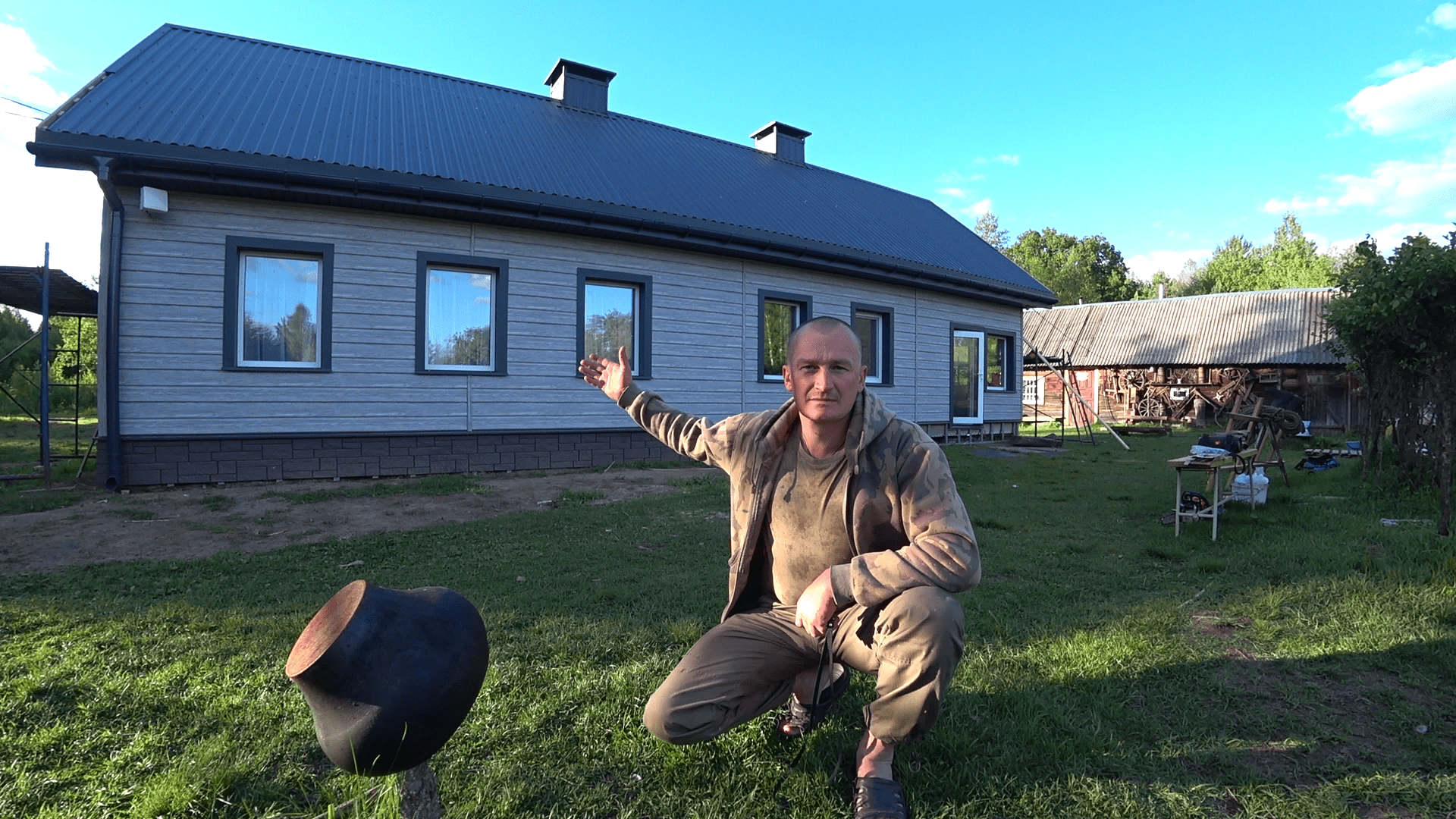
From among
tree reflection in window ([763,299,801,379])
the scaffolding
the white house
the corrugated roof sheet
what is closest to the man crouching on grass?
the white house

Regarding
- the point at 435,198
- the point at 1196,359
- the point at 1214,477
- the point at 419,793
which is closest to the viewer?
the point at 419,793

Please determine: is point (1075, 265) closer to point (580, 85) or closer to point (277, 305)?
point (580, 85)

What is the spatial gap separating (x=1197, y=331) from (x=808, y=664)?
1265 inches

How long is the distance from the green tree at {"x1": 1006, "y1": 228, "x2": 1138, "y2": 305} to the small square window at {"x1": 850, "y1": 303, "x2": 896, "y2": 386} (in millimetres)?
42886

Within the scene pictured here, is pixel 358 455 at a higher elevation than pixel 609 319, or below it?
below

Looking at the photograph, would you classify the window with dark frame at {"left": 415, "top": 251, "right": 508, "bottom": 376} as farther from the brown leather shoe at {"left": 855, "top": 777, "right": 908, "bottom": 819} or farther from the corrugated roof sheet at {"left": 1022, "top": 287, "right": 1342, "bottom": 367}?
the corrugated roof sheet at {"left": 1022, "top": 287, "right": 1342, "bottom": 367}

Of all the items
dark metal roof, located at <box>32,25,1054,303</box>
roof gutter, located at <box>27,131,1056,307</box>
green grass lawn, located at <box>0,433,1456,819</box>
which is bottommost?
green grass lawn, located at <box>0,433,1456,819</box>

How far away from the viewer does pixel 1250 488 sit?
6.92 m

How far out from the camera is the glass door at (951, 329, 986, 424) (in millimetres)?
15680

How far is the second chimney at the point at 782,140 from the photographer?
57.5ft

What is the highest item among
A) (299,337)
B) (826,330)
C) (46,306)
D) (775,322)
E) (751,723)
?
(775,322)

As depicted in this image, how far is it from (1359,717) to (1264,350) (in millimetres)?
28110

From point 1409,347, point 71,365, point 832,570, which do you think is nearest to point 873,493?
point 832,570

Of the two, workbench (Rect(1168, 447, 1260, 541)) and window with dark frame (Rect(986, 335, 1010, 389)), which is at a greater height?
window with dark frame (Rect(986, 335, 1010, 389))
